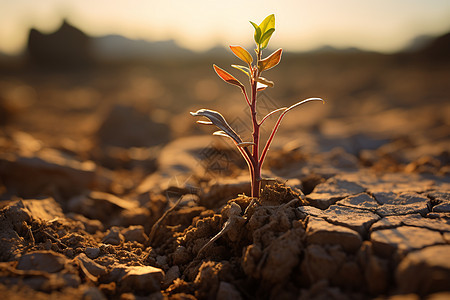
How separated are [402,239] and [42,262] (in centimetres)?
197

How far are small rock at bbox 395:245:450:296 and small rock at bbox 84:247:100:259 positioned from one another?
1.75 metres

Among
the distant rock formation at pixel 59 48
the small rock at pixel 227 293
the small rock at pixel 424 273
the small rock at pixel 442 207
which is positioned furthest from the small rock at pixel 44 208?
the distant rock formation at pixel 59 48

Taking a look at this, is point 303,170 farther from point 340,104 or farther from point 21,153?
point 340,104

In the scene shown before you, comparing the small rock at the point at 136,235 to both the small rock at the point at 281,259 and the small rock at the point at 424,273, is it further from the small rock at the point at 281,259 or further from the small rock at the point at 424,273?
the small rock at the point at 424,273

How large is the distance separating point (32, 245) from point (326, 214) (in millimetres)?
1883

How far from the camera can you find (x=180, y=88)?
14.4 meters

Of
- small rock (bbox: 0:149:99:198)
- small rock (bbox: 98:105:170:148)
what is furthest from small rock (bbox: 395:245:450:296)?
small rock (bbox: 98:105:170:148)

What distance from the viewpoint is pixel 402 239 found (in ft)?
4.90

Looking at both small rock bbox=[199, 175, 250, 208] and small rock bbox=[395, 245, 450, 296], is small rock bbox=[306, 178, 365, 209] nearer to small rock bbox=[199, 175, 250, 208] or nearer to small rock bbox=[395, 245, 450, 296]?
small rock bbox=[199, 175, 250, 208]

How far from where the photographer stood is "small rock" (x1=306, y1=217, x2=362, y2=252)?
1.52 metres

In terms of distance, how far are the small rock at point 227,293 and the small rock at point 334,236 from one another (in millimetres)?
473

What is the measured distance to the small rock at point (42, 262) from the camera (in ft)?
5.17

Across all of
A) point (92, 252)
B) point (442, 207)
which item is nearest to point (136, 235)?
point (92, 252)

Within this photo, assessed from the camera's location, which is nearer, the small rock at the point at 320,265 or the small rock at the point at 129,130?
the small rock at the point at 320,265
